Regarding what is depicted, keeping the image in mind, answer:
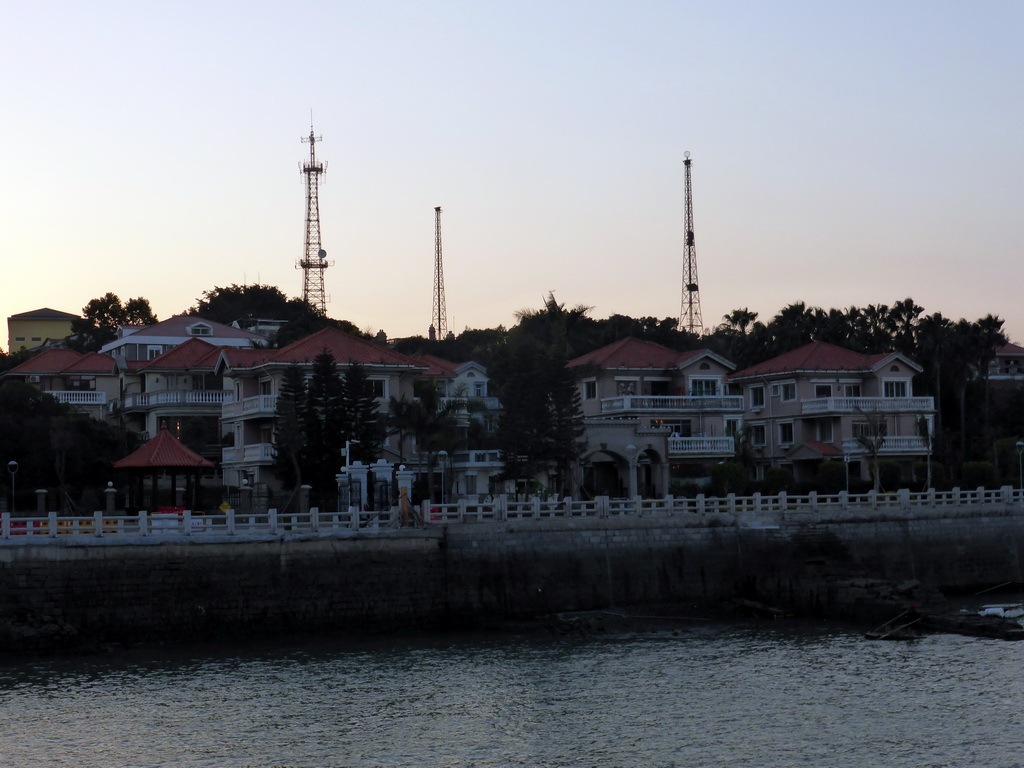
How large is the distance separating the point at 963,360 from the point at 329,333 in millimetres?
41225

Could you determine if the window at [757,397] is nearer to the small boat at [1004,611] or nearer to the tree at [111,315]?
the small boat at [1004,611]

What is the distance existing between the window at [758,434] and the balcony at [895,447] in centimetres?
635

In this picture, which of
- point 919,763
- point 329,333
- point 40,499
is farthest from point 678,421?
point 919,763

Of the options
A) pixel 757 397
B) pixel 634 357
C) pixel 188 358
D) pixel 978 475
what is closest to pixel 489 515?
pixel 634 357

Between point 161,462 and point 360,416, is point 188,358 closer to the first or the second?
point 360,416

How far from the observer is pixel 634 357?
7269cm

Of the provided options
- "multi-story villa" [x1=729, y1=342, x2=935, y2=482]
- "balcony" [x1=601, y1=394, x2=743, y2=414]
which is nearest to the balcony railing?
"balcony" [x1=601, y1=394, x2=743, y2=414]

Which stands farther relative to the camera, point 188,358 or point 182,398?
point 188,358

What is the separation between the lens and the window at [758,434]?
7880 cm

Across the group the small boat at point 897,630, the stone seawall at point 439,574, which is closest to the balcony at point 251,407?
the stone seawall at point 439,574

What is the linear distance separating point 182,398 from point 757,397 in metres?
34.2

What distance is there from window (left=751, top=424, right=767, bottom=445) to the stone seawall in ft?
83.4

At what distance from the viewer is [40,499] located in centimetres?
5141

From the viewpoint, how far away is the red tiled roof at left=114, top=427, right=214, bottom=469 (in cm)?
5038
